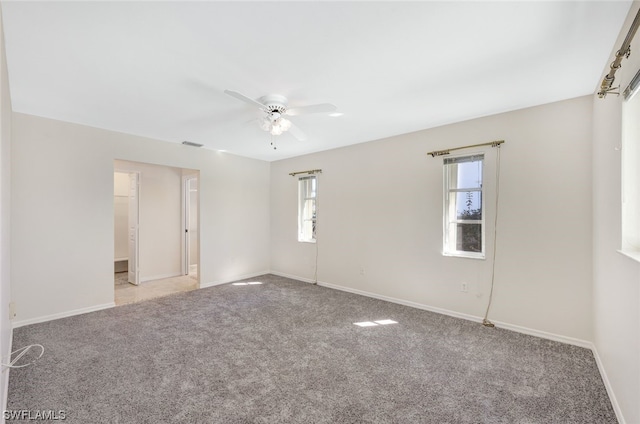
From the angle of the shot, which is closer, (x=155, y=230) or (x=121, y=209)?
(x=155, y=230)

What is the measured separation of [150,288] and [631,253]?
605cm

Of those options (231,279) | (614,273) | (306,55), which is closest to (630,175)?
(614,273)

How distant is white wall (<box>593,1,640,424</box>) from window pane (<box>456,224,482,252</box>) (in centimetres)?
104

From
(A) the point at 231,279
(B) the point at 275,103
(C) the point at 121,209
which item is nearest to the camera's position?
(B) the point at 275,103

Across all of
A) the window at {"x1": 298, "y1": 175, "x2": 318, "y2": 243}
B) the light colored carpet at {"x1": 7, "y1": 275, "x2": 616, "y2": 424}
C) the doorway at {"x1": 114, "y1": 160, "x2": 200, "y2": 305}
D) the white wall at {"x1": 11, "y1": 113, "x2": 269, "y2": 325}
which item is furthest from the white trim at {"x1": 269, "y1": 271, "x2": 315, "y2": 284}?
the white wall at {"x1": 11, "y1": 113, "x2": 269, "y2": 325}

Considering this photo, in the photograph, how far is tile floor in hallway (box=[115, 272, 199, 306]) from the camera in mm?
4431

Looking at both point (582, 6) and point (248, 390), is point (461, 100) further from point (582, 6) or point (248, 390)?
point (248, 390)

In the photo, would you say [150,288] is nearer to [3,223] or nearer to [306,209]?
[306,209]

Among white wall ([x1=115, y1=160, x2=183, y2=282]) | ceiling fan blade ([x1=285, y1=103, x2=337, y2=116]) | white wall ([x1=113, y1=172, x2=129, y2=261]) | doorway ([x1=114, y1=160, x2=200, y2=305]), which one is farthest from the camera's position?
white wall ([x1=113, y1=172, x2=129, y2=261])

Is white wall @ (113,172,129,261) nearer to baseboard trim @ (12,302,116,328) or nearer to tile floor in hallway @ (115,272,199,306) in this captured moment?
tile floor in hallway @ (115,272,199,306)

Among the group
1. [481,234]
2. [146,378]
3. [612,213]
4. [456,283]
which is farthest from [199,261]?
[612,213]

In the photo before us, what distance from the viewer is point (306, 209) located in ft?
18.2

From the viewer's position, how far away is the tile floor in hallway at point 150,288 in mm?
4431

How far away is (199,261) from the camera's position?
16.2ft
